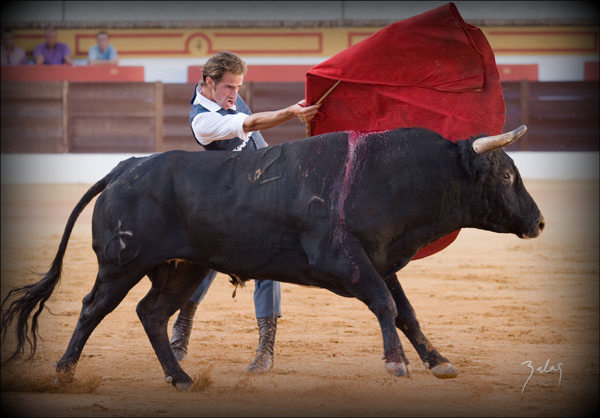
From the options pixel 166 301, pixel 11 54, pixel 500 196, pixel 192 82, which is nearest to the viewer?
pixel 500 196

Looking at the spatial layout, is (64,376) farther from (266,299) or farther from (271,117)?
(271,117)

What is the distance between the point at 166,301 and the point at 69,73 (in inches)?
426

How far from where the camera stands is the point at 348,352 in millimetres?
3873

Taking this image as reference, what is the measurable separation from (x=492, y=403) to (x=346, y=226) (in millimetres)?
730

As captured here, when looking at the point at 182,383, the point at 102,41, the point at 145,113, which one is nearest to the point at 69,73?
the point at 102,41

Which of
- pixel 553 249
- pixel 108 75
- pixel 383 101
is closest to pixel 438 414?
pixel 383 101

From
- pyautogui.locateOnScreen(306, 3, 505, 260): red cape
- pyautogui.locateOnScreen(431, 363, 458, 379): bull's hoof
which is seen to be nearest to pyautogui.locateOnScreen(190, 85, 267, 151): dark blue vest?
pyautogui.locateOnScreen(306, 3, 505, 260): red cape

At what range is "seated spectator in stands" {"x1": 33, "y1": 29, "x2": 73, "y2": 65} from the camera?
45.1 ft

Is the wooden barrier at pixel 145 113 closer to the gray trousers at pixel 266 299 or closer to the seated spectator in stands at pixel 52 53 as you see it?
the seated spectator in stands at pixel 52 53

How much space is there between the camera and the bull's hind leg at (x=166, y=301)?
3.38 meters

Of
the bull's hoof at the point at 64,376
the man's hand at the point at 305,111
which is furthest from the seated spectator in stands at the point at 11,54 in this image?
the bull's hoof at the point at 64,376

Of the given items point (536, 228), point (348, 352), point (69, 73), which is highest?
point (69, 73)

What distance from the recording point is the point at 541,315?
4594mm

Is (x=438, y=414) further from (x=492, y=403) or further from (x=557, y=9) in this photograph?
(x=557, y=9)
